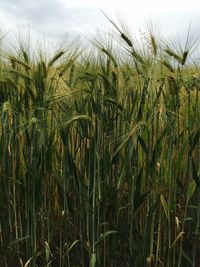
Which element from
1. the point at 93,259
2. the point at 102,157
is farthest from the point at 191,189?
the point at 93,259

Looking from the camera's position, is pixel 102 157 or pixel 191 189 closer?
pixel 191 189

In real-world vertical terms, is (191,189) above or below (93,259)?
above

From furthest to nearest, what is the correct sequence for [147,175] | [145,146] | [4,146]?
1. [4,146]
2. [147,175]
3. [145,146]

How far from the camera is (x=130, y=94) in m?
2.72

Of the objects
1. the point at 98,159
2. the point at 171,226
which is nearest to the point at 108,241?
the point at 171,226

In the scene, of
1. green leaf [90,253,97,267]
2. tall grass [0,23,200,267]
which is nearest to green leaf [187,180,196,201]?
tall grass [0,23,200,267]

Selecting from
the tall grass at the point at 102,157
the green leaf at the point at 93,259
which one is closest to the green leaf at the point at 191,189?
the tall grass at the point at 102,157

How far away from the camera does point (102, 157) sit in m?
2.68

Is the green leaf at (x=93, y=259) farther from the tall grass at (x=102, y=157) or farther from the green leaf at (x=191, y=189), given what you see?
the green leaf at (x=191, y=189)

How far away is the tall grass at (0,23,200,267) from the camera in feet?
8.51

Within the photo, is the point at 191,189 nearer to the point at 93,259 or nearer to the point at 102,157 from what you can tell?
the point at 102,157

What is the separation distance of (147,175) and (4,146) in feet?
2.77

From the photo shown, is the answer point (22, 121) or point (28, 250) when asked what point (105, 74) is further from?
point (28, 250)

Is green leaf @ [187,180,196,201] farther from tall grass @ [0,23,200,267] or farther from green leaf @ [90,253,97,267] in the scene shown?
green leaf @ [90,253,97,267]
